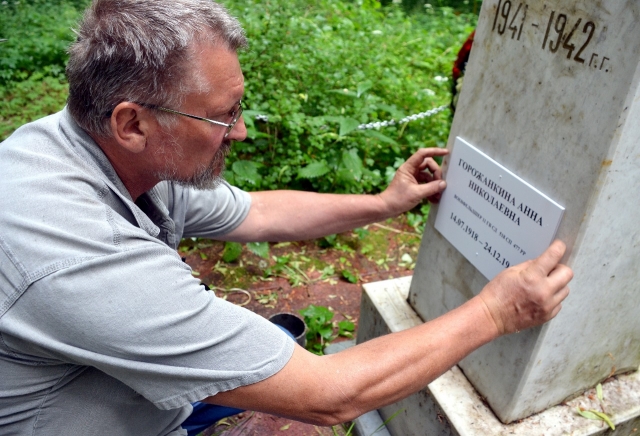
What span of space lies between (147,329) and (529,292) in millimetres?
981

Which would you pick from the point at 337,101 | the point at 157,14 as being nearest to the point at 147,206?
the point at 157,14

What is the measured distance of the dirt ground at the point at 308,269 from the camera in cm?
308

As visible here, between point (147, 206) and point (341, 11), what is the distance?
492 centimetres

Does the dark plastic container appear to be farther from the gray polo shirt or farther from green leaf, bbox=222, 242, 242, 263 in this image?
the gray polo shirt

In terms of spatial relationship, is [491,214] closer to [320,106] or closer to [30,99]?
[320,106]

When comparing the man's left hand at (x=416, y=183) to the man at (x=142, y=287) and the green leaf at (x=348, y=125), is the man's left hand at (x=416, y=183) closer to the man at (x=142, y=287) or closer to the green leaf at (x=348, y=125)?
the man at (x=142, y=287)

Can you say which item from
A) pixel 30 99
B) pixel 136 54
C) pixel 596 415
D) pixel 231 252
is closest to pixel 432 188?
pixel 596 415

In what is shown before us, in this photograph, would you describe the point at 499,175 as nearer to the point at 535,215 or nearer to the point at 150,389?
the point at 535,215

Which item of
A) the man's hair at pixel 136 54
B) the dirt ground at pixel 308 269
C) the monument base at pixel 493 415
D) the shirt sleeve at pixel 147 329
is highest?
the man's hair at pixel 136 54

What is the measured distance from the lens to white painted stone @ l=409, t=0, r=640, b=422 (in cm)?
121

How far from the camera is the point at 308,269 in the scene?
3.34m

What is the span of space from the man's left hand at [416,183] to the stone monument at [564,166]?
0.08 meters

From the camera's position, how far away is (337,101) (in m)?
3.94

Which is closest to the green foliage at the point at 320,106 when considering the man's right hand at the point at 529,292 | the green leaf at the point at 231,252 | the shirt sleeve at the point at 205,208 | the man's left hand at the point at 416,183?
the green leaf at the point at 231,252
